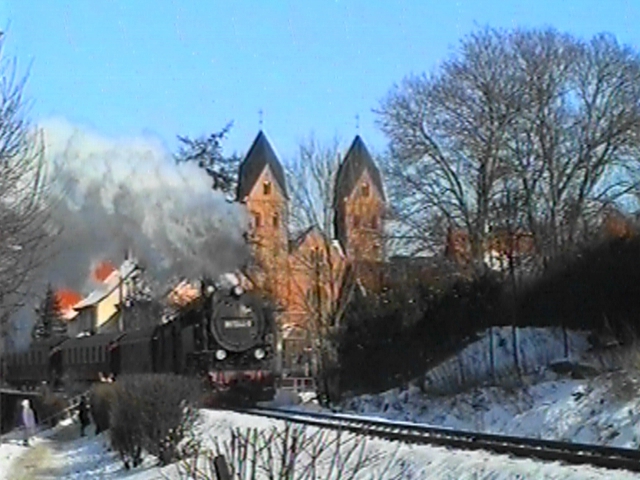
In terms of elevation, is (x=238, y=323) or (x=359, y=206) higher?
(x=359, y=206)

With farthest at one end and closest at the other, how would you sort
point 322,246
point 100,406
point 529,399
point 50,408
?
point 322,246 < point 50,408 < point 100,406 < point 529,399

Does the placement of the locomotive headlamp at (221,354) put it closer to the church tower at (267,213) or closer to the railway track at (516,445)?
the church tower at (267,213)

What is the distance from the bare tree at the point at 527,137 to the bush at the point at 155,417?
2328 cm

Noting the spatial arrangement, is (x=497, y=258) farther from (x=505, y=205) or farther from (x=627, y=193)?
(x=627, y=193)

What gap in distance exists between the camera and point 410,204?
1822 inches

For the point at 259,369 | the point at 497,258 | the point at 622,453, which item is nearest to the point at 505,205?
the point at 497,258

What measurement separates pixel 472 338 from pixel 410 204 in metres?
14.7

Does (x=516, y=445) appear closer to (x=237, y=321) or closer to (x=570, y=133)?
(x=237, y=321)

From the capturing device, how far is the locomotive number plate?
102 feet

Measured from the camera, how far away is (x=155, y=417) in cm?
2092

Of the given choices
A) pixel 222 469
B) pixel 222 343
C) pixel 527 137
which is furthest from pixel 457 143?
pixel 222 469

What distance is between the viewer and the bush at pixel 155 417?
20786 millimetres

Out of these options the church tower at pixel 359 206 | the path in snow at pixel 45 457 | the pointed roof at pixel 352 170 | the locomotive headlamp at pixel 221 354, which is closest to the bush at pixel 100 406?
the path in snow at pixel 45 457

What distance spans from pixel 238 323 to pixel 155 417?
10.6 m
